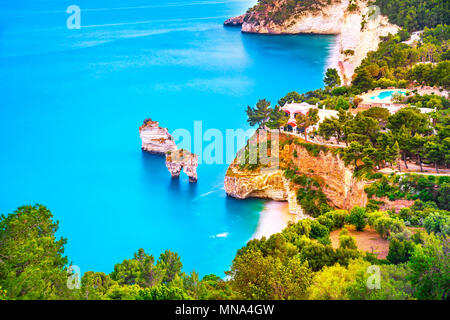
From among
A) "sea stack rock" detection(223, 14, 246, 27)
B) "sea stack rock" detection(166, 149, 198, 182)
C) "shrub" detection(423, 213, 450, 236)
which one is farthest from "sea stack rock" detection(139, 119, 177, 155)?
"sea stack rock" detection(223, 14, 246, 27)

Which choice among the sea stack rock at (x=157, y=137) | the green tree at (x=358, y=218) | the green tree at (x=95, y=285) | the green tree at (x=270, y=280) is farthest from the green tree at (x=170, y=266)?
the sea stack rock at (x=157, y=137)

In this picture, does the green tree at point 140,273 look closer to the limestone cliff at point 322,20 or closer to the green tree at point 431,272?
the green tree at point 431,272

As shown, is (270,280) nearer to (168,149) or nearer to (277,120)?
(277,120)

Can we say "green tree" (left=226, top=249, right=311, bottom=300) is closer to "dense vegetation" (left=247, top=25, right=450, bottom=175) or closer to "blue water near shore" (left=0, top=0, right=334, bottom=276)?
"blue water near shore" (left=0, top=0, right=334, bottom=276)

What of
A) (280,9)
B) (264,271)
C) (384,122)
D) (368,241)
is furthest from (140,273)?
(280,9)

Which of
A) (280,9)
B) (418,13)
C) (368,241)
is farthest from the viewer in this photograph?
(280,9)
